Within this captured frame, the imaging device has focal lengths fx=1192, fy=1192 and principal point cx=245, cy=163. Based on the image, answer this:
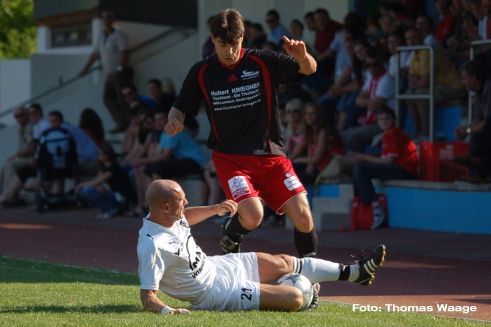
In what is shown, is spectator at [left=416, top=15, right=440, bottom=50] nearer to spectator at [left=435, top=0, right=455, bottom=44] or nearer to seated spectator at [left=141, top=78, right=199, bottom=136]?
spectator at [left=435, top=0, right=455, bottom=44]

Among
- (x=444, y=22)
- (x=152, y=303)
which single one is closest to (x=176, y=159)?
(x=444, y=22)

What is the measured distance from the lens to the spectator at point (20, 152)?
20812 millimetres

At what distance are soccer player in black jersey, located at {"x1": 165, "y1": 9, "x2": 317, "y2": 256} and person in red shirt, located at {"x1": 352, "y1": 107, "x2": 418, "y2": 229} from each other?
19.1 ft

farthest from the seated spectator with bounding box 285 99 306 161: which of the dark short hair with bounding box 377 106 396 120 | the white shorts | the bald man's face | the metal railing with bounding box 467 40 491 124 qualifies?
the bald man's face

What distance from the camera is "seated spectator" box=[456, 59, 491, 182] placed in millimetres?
14453

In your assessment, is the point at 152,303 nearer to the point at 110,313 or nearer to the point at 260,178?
the point at 110,313

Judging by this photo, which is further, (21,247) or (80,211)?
(80,211)

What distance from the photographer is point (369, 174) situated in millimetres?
15453

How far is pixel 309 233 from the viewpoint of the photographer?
380 inches

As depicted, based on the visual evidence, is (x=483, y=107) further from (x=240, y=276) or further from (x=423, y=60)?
(x=240, y=276)

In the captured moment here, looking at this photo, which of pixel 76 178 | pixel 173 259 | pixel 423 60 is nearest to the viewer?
pixel 173 259

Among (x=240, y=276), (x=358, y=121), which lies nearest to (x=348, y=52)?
(x=358, y=121)

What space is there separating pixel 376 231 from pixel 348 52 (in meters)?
3.87

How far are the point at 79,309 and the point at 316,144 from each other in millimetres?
7929
